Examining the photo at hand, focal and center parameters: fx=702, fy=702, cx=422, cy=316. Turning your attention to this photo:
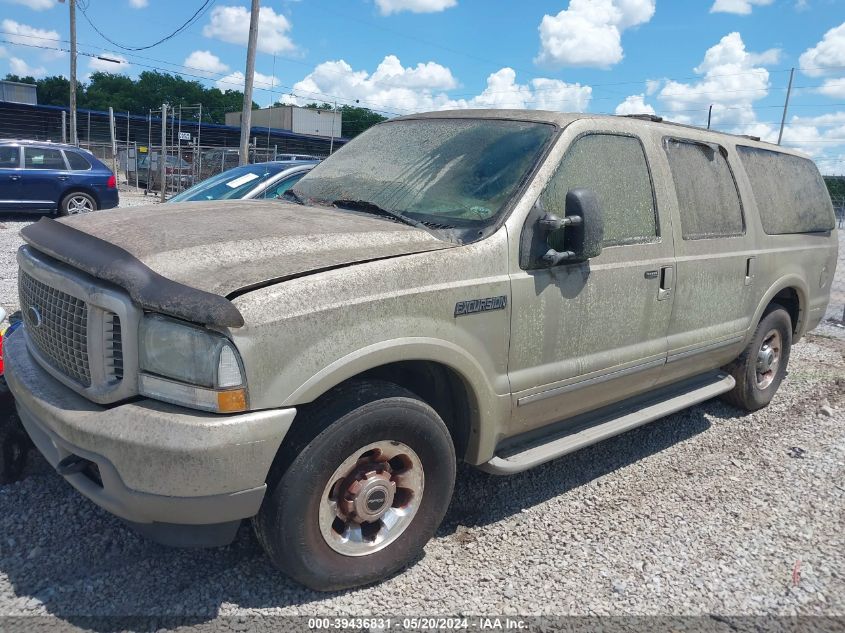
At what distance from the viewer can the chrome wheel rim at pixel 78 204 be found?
14.6m

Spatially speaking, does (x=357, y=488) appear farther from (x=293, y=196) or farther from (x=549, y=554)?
(x=293, y=196)

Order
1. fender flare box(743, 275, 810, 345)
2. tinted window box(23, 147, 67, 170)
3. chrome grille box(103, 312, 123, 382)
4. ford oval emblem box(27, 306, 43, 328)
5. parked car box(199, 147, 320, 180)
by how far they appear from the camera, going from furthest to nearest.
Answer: parked car box(199, 147, 320, 180), tinted window box(23, 147, 67, 170), fender flare box(743, 275, 810, 345), ford oval emblem box(27, 306, 43, 328), chrome grille box(103, 312, 123, 382)

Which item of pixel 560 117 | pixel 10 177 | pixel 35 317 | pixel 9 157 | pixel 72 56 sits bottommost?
pixel 10 177

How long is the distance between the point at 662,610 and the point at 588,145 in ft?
7.32

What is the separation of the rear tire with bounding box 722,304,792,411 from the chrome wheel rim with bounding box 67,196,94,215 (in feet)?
43.9

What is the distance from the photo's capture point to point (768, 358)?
5344 mm

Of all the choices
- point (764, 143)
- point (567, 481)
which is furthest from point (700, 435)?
point (764, 143)

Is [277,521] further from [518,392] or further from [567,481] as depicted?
[567,481]

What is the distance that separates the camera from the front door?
326cm

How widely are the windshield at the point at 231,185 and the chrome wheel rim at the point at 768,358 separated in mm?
5130

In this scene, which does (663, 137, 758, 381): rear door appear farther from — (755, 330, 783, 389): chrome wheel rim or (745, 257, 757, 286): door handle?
(755, 330, 783, 389): chrome wheel rim

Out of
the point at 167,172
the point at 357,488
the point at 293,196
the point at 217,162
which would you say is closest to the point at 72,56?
the point at 167,172

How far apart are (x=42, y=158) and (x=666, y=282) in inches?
560

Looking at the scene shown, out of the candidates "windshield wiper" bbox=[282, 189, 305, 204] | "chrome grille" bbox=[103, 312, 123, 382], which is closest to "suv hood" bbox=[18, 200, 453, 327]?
"chrome grille" bbox=[103, 312, 123, 382]
